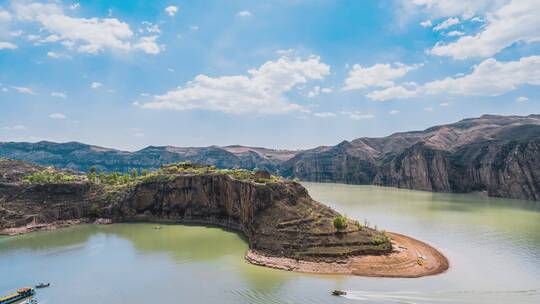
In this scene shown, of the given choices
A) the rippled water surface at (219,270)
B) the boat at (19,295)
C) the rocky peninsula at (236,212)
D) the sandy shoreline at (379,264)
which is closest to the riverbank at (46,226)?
the rocky peninsula at (236,212)

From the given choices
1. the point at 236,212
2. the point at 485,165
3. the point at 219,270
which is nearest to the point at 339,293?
the point at 219,270

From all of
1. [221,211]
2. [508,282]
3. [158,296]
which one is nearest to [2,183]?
[221,211]

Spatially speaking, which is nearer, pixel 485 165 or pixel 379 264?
pixel 379 264

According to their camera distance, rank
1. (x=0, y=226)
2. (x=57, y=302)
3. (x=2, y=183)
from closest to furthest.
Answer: (x=57, y=302)
(x=0, y=226)
(x=2, y=183)

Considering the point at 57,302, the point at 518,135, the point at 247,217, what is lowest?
the point at 57,302

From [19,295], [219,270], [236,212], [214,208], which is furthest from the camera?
[214,208]

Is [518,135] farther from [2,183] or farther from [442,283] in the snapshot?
[2,183]

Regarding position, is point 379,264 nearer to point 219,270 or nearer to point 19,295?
point 219,270

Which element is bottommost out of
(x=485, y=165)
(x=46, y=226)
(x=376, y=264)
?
(x=46, y=226)
